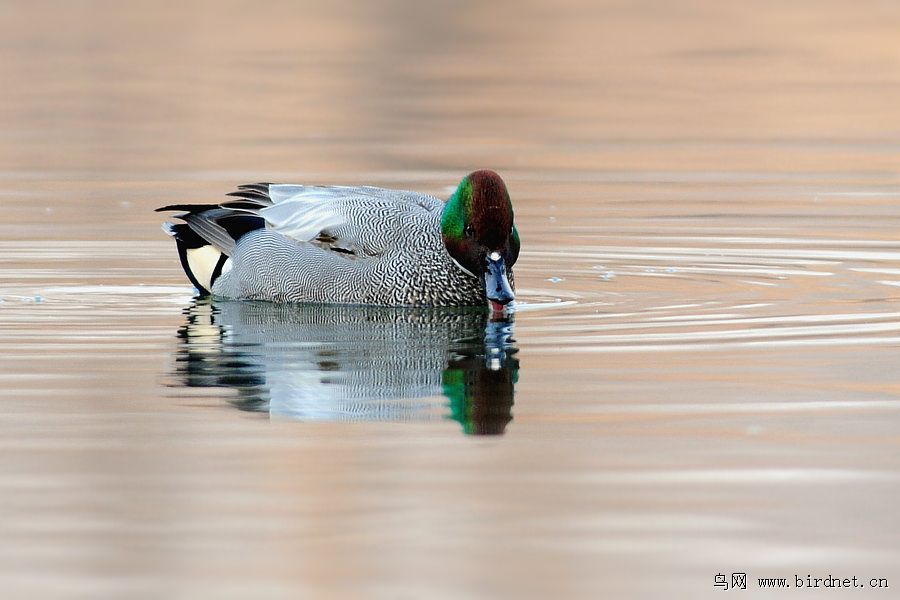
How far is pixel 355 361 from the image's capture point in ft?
32.3

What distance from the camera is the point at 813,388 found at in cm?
894

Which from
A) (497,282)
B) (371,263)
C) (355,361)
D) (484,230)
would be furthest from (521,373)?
(371,263)

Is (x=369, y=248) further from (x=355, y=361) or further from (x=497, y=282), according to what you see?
(x=355, y=361)

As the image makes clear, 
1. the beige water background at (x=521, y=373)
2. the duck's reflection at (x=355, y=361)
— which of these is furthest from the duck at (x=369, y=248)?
the beige water background at (x=521, y=373)

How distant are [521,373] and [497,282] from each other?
2043mm

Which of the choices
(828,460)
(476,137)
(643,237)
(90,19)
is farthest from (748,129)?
(90,19)

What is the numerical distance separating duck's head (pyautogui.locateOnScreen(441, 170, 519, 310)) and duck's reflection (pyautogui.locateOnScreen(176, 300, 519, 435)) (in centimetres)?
27

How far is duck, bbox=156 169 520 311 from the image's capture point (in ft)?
38.2

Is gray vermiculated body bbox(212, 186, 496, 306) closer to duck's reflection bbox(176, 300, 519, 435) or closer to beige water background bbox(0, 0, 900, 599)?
duck's reflection bbox(176, 300, 519, 435)

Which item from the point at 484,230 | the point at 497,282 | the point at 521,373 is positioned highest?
the point at 484,230

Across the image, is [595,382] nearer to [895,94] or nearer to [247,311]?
[247,311]

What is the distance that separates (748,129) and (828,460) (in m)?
16.7

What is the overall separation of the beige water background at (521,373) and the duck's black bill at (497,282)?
18cm

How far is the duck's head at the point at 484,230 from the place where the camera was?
11570mm
